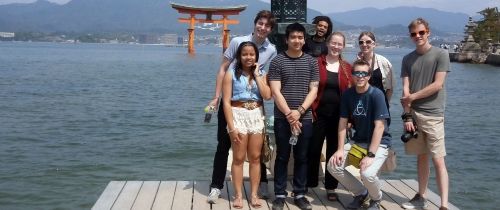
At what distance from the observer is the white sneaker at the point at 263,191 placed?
5040 millimetres

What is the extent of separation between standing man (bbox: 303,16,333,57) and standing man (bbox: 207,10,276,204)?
306 mm

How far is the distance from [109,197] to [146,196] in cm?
31

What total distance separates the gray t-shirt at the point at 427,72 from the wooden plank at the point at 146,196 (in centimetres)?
227

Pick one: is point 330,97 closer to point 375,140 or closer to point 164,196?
point 375,140

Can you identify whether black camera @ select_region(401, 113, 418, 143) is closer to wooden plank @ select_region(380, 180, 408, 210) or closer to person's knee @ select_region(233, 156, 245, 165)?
wooden plank @ select_region(380, 180, 408, 210)

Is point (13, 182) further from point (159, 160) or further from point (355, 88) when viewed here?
point (355, 88)

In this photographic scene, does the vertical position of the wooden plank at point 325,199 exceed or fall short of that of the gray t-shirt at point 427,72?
it falls short

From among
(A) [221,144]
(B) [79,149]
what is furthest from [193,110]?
(A) [221,144]

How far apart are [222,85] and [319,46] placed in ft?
2.85

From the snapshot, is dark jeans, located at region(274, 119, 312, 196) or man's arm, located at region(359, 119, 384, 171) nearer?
man's arm, located at region(359, 119, 384, 171)

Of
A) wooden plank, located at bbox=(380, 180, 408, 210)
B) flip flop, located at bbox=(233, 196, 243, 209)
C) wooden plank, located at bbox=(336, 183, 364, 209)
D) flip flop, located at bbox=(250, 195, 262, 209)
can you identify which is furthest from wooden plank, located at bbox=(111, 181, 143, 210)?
wooden plank, located at bbox=(380, 180, 408, 210)

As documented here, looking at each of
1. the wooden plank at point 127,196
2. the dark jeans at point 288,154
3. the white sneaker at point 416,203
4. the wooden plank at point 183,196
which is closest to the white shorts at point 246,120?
the dark jeans at point 288,154

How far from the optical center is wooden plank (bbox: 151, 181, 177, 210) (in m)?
4.83

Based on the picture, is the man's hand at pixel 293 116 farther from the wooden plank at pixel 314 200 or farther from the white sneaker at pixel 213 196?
the white sneaker at pixel 213 196
